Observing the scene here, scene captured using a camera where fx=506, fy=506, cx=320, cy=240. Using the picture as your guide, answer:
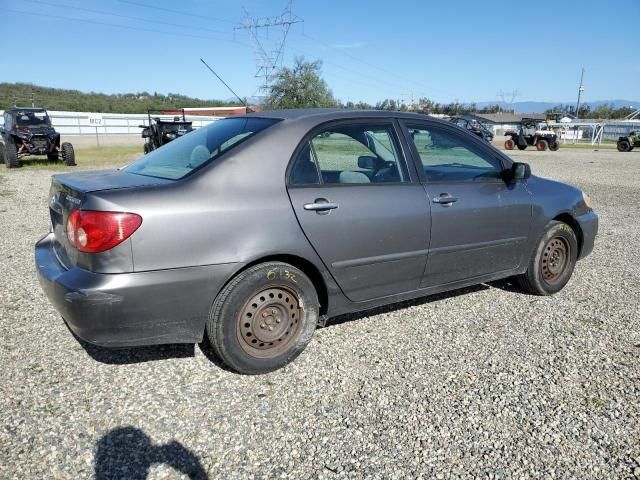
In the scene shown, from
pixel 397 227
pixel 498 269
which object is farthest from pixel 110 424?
pixel 498 269

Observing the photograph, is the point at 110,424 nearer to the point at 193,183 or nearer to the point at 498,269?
the point at 193,183

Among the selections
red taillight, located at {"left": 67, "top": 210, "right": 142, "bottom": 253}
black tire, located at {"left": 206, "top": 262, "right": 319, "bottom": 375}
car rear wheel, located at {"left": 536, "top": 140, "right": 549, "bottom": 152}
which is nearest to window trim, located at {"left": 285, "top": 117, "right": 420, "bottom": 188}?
black tire, located at {"left": 206, "top": 262, "right": 319, "bottom": 375}

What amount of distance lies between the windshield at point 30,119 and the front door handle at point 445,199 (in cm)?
1658

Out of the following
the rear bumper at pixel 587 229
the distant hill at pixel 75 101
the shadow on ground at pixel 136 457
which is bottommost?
the shadow on ground at pixel 136 457

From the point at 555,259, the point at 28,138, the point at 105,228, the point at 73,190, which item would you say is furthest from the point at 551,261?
the point at 28,138

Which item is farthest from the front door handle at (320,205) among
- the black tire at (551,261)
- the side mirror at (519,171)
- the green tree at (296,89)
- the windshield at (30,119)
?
the green tree at (296,89)

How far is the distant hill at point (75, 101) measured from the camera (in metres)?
72.0

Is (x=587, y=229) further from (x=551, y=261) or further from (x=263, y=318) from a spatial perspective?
(x=263, y=318)

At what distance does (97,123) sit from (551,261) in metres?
39.0

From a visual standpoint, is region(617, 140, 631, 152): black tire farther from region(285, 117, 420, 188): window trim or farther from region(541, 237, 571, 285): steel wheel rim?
region(285, 117, 420, 188): window trim

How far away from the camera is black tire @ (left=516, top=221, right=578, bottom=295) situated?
4.41m

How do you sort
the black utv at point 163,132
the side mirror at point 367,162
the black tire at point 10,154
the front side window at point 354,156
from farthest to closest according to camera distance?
1. the black utv at point 163,132
2. the black tire at point 10,154
3. the side mirror at point 367,162
4. the front side window at point 354,156

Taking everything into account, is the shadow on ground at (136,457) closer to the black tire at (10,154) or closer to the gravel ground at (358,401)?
the gravel ground at (358,401)

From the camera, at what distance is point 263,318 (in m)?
3.10
